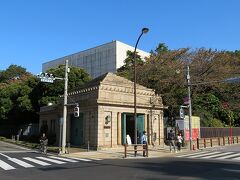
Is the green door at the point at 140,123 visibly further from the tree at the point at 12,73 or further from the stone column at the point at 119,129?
the tree at the point at 12,73

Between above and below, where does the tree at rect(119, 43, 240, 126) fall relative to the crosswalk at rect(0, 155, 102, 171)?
above

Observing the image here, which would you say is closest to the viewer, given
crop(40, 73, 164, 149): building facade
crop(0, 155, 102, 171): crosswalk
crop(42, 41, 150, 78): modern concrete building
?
crop(0, 155, 102, 171): crosswalk

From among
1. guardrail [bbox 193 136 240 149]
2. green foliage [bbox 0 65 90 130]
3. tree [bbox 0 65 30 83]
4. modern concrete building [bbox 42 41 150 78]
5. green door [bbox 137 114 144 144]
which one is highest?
modern concrete building [bbox 42 41 150 78]

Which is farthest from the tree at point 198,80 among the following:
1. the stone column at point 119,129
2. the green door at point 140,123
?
the stone column at point 119,129

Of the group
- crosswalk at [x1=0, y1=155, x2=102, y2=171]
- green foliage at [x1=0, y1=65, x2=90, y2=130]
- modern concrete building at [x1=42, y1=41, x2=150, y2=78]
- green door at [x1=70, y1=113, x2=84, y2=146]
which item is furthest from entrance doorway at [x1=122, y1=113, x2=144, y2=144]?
modern concrete building at [x1=42, y1=41, x2=150, y2=78]

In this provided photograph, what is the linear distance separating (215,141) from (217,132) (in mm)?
3278

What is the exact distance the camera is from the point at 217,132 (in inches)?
1599

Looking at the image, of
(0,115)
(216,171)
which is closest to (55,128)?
(0,115)

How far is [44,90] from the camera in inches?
1930

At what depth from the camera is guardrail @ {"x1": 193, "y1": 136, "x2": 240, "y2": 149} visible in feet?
109

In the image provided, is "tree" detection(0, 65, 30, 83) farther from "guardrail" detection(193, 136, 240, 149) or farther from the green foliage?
"guardrail" detection(193, 136, 240, 149)

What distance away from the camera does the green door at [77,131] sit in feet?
109

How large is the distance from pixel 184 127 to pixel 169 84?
38.3 ft

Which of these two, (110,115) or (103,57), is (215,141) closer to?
(110,115)
